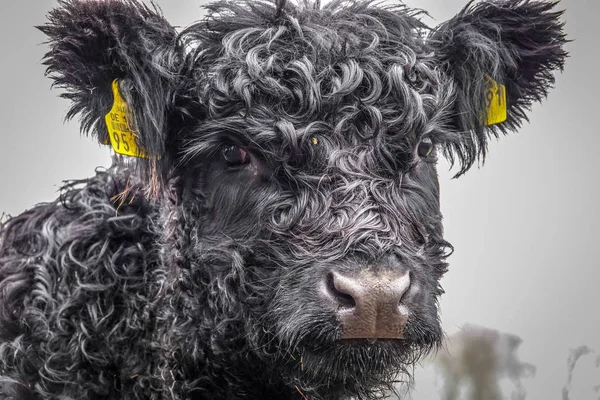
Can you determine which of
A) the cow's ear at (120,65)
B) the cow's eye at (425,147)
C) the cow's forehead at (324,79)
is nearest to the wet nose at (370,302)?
the cow's forehead at (324,79)

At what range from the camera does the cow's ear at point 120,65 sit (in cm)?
357

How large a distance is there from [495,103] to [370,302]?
1.83 m

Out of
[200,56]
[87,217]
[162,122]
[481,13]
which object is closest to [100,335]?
[87,217]

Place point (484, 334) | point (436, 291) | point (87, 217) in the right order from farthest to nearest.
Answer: point (484, 334) → point (87, 217) → point (436, 291)

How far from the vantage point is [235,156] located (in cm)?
365

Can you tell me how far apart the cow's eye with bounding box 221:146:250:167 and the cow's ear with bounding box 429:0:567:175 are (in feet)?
3.52

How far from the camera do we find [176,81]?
378 cm

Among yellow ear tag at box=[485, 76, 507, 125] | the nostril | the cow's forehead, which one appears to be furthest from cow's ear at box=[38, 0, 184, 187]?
yellow ear tag at box=[485, 76, 507, 125]

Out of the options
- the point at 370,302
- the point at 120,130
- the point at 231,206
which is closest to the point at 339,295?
the point at 370,302

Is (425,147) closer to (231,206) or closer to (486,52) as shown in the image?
(486,52)

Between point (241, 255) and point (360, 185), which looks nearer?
point (360, 185)

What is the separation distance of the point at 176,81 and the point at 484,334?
10.6ft

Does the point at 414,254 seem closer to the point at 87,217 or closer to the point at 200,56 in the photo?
the point at 200,56

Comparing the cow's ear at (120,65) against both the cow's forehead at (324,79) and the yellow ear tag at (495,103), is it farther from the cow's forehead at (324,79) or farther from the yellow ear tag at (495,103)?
the yellow ear tag at (495,103)
